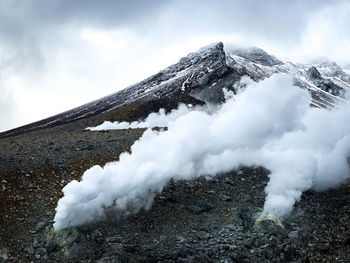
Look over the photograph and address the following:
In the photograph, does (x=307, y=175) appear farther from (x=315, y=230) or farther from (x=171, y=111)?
(x=171, y=111)

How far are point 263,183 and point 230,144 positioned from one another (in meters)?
4.19

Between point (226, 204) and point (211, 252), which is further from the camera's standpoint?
point (226, 204)

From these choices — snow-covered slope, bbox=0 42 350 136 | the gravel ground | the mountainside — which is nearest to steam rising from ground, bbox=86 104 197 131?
snow-covered slope, bbox=0 42 350 136

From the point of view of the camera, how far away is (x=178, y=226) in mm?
17125

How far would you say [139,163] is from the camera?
19.3 metres

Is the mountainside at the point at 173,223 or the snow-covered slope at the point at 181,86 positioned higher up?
the snow-covered slope at the point at 181,86

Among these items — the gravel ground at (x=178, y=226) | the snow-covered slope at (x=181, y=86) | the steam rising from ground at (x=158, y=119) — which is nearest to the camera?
the gravel ground at (x=178, y=226)

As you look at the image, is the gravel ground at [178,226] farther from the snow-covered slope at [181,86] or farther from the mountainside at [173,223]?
the snow-covered slope at [181,86]

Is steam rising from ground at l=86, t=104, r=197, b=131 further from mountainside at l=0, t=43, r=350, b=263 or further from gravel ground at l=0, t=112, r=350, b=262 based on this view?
gravel ground at l=0, t=112, r=350, b=262

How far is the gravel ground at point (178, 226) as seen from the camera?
585 inches

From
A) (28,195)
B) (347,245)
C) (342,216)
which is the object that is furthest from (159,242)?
(342,216)

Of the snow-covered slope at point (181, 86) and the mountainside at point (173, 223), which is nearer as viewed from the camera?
the mountainside at point (173, 223)

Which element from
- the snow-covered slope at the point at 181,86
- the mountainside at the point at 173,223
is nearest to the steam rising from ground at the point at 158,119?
the snow-covered slope at the point at 181,86

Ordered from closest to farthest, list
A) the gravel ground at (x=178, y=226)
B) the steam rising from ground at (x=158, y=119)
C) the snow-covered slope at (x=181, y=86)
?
the gravel ground at (x=178, y=226), the steam rising from ground at (x=158, y=119), the snow-covered slope at (x=181, y=86)
